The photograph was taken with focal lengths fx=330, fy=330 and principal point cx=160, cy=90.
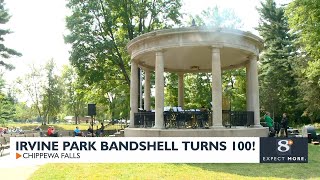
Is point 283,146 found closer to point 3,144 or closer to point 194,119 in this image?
point 194,119

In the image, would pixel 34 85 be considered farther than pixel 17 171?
Yes

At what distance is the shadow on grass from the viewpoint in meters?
A: 10.1

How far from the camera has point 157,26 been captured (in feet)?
105

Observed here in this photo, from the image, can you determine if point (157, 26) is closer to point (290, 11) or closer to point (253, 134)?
point (290, 11)

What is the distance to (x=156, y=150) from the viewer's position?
1135 centimetres

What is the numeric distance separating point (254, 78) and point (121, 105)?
22162 millimetres

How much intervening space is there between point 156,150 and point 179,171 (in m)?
1.14

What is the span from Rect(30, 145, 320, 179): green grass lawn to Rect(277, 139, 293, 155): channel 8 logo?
0.55 m

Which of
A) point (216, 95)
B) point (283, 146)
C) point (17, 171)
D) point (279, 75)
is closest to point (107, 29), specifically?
point (216, 95)

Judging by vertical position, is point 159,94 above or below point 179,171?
above

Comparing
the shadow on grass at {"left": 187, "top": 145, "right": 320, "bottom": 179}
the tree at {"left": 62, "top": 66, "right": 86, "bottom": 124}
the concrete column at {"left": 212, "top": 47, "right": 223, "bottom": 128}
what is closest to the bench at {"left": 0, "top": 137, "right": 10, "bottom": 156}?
the concrete column at {"left": 212, "top": 47, "right": 223, "bottom": 128}

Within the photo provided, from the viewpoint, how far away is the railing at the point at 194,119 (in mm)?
17156

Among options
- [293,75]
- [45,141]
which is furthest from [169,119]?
[293,75]

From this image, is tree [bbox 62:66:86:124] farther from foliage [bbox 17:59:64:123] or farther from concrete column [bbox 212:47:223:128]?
concrete column [bbox 212:47:223:128]
